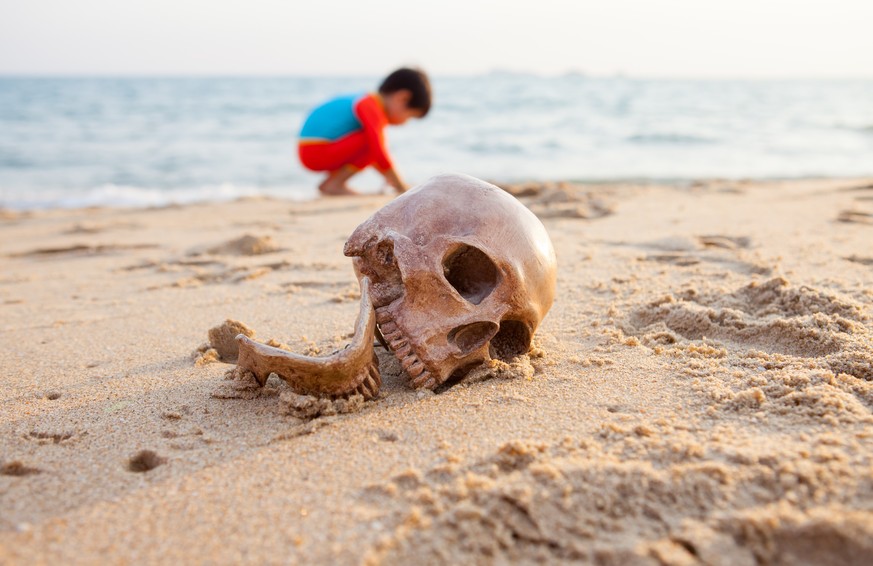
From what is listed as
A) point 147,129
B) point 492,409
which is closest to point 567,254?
point 492,409

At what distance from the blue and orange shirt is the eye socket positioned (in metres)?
4.01

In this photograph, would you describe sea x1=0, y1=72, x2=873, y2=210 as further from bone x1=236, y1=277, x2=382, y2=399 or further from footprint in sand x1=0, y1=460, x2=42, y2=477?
footprint in sand x1=0, y1=460, x2=42, y2=477

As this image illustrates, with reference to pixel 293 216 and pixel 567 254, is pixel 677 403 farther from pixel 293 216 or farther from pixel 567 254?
pixel 293 216

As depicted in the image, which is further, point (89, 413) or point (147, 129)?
point (147, 129)

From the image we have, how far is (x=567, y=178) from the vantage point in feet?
32.3

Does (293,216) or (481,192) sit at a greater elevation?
(481,192)

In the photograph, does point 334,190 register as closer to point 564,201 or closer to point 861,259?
point 564,201

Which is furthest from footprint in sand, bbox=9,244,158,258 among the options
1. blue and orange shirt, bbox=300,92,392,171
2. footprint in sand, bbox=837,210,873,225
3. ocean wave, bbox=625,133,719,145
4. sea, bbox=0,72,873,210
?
ocean wave, bbox=625,133,719,145

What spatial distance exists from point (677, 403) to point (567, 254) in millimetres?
2176

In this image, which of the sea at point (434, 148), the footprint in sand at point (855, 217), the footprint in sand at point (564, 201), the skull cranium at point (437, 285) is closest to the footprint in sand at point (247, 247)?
the footprint in sand at point (564, 201)

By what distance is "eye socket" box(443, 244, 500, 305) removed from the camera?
2.28 m

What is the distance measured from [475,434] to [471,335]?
451 mm

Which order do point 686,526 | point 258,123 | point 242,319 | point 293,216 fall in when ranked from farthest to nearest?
point 258,123 < point 293,216 < point 242,319 < point 686,526

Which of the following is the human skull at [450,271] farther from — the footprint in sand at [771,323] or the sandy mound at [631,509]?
the footprint in sand at [771,323]
